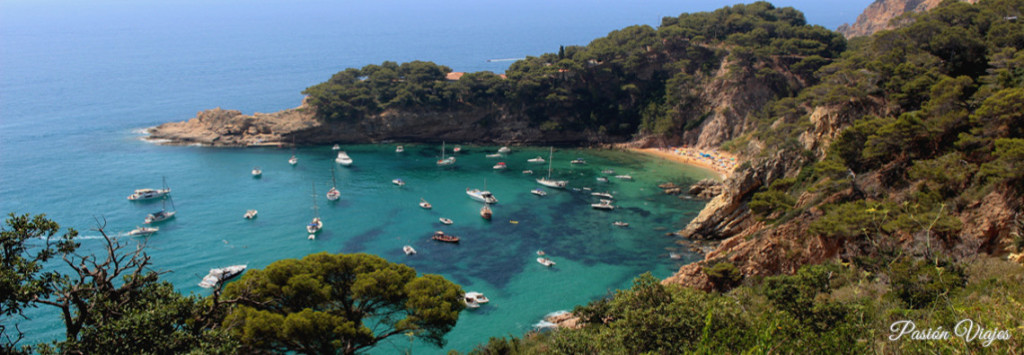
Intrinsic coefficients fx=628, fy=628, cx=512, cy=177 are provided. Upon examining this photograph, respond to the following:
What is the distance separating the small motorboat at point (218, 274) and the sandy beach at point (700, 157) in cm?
4850

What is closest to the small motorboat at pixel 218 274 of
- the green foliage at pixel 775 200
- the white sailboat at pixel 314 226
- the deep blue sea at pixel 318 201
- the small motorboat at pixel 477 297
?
the deep blue sea at pixel 318 201

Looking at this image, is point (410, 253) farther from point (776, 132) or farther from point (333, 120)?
point (333, 120)

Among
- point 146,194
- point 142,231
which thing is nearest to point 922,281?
point 142,231

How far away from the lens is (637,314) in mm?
20094

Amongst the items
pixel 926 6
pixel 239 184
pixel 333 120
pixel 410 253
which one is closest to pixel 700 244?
pixel 410 253

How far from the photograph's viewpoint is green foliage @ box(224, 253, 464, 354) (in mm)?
21828

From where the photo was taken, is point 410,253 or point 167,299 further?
point 410,253

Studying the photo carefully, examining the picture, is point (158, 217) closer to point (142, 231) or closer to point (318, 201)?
point (142, 231)

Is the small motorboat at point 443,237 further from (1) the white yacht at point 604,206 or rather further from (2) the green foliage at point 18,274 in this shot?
(2) the green foliage at point 18,274

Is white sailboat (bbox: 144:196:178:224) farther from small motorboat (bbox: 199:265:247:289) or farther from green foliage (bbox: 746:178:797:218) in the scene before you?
green foliage (bbox: 746:178:797:218)

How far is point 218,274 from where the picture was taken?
42.7m

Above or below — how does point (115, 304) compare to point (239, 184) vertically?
above

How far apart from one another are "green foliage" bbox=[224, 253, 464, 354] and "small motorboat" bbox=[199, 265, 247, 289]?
19.5m

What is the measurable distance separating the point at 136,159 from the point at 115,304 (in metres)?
67.8
